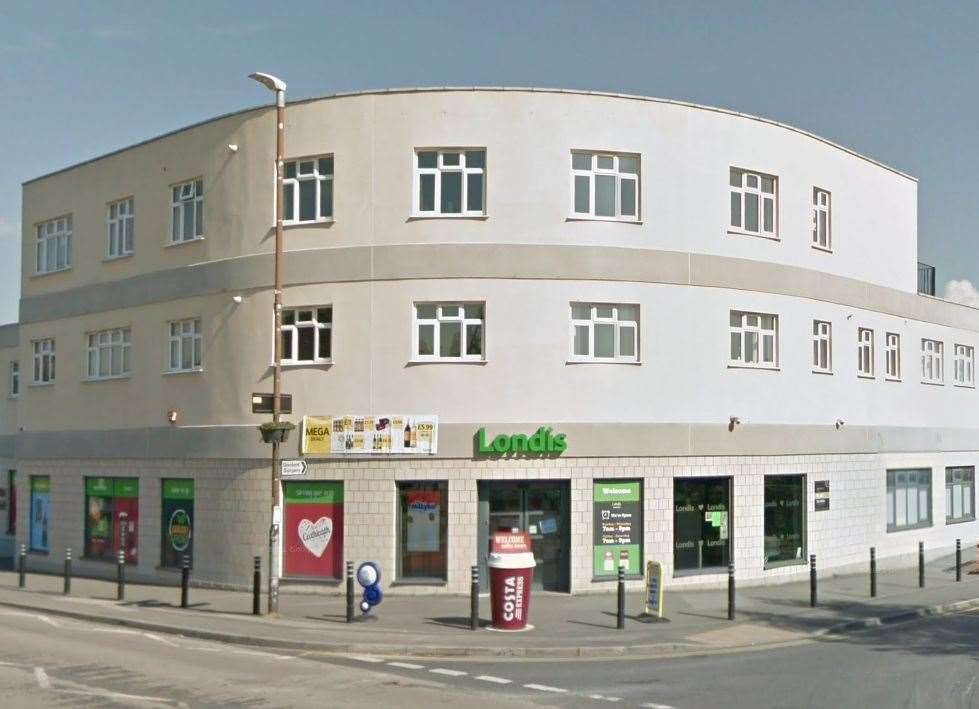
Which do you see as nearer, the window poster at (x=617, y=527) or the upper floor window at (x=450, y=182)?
the window poster at (x=617, y=527)

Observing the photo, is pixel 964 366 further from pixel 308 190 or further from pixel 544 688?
pixel 544 688

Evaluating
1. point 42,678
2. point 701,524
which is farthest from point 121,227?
point 42,678

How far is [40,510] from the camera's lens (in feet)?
108

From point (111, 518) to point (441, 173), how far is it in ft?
41.9

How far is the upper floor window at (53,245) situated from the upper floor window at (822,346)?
792 inches

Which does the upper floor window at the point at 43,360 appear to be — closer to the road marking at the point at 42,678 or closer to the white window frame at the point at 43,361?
the white window frame at the point at 43,361

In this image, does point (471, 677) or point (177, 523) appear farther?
point (177, 523)

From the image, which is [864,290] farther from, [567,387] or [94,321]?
[94,321]

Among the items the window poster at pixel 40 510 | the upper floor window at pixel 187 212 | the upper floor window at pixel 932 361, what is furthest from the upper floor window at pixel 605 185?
the window poster at pixel 40 510

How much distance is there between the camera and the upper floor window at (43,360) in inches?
1303

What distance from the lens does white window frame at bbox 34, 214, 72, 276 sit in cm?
3262

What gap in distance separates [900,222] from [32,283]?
24.8 metres

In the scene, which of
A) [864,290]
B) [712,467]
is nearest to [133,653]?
[712,467]

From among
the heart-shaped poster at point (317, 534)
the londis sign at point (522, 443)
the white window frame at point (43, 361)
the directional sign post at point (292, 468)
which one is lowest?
the heart-shaped poster at point (317, 534)
